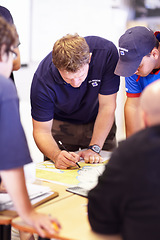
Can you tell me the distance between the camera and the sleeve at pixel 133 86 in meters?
2.46

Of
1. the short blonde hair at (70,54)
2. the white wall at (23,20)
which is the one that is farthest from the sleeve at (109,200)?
the white wall at (23,20)

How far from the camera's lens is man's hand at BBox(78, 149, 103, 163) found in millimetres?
2160

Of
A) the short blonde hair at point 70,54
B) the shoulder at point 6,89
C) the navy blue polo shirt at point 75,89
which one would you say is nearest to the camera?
the shoulder at point 6,89

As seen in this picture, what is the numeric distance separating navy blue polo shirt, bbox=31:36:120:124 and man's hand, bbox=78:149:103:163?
0.34 m

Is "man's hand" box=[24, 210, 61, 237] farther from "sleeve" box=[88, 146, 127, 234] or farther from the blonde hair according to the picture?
the blonde hair

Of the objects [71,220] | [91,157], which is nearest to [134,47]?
[91,157]

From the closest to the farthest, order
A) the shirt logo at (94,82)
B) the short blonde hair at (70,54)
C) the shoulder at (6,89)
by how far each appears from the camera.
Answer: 1. the shoulder at (6,89)
2. the short blonde hair at (70,54)
3. the shirt logo at (94,82)

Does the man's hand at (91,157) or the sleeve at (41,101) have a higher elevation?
the sleeve at (41,101)

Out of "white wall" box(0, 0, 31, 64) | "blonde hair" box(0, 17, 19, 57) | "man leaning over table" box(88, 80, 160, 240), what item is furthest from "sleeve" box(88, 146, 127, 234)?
"white wall" box(0, 0, 31, 64)

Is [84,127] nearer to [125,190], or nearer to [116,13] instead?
[125,190]

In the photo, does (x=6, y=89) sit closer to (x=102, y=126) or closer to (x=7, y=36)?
(x=7, y=36)

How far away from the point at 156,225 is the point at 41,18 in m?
3.75

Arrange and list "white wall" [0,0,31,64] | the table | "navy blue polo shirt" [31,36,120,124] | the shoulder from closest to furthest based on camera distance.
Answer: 1. the shoulder
2. the table
3. "navy blue polo shirt" [31,36,120,124]
4. "white wall" [0,0,31,64]

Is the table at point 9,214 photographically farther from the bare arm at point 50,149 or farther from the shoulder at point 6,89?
the shoulder at point 6,89
